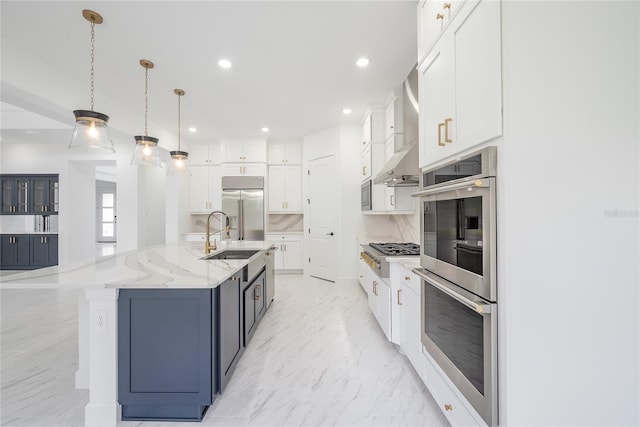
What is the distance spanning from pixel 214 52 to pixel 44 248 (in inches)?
258

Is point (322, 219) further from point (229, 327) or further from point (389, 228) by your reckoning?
point (229, 327)

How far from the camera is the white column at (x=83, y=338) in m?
1.84

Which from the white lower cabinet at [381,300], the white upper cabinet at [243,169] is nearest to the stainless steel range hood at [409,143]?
the white lower cabinet at [381,300]

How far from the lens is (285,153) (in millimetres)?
5977

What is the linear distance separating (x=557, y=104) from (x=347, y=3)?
1698 millimetres

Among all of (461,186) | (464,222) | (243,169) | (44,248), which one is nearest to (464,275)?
(464,222)

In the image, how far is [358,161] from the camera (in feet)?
16.1

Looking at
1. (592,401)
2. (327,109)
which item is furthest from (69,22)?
(592,401)

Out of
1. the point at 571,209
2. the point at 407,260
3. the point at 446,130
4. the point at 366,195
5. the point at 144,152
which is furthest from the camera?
the point at 366,195

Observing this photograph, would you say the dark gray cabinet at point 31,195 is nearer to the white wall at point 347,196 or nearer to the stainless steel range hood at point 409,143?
the white wall at point 347,196

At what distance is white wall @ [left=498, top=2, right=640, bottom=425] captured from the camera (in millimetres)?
1078

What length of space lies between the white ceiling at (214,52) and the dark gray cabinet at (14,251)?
4.65m

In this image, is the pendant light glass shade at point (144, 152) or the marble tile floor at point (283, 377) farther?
the pendant light glass shade at point (144, 152)

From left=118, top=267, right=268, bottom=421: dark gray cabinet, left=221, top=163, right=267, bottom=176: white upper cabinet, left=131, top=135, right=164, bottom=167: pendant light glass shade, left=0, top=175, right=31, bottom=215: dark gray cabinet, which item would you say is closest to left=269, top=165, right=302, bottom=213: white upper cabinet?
left=221, top=163, right=267, bottom=176: white upper cabinet
